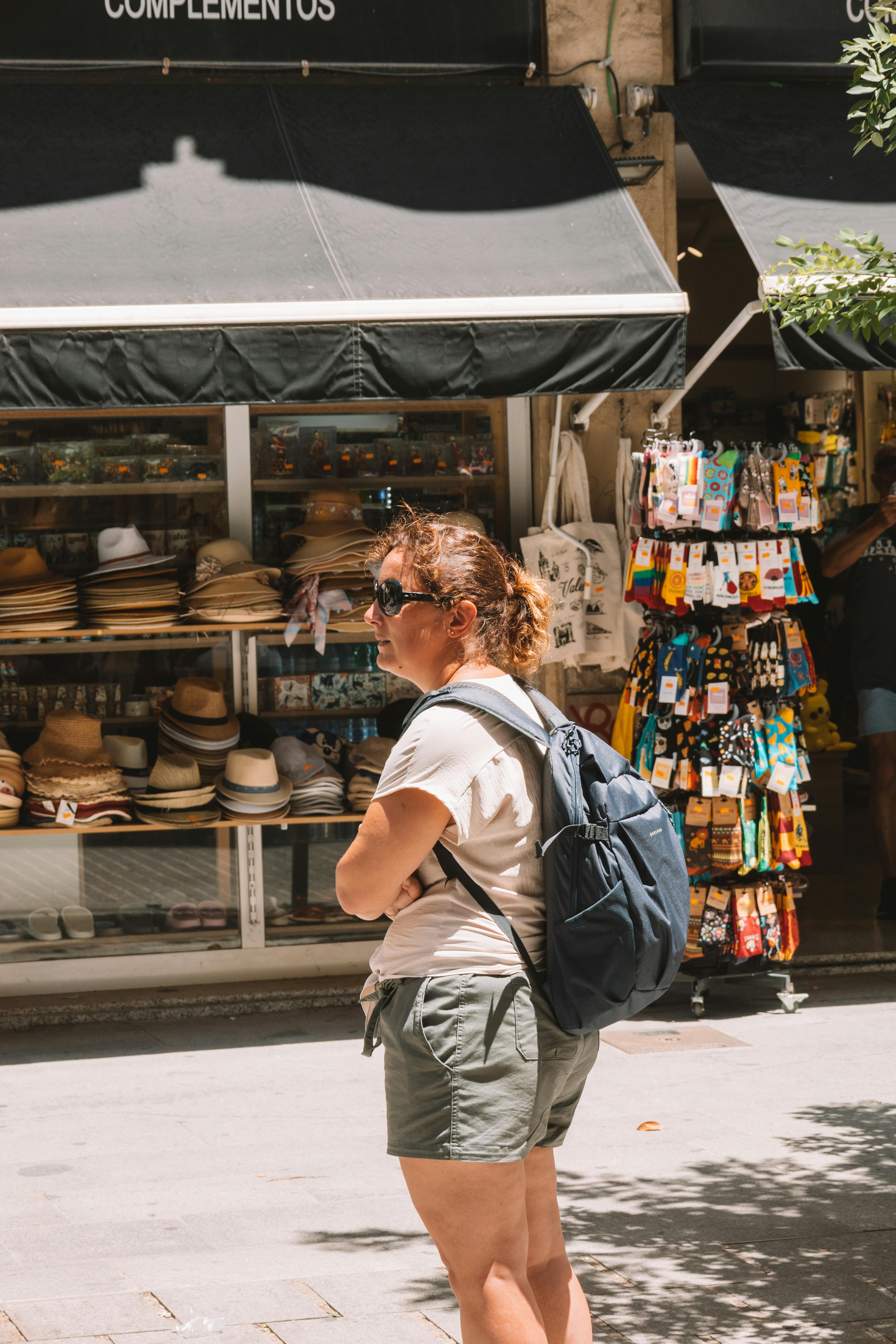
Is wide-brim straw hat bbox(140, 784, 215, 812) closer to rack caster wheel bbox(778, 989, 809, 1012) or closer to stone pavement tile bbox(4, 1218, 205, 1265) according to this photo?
stone pavement tile bbox(4, 1218, 205, 1265)

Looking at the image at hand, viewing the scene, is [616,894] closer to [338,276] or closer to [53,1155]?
[53,1155]

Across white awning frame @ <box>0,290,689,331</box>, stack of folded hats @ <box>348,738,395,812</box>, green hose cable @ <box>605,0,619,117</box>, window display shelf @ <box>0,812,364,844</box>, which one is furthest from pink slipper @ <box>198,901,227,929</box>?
green hose cable @ <box>605,0,619,117</box>

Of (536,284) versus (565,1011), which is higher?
(536,284)

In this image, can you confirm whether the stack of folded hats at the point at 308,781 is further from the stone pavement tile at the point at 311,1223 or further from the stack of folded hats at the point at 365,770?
the stone pavement tile at the point at 311,1223

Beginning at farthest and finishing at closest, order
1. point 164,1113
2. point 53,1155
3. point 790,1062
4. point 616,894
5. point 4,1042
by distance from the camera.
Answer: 1. point 4,1042
2. point 790,1062
3. point 164,1113
4. point 53,1155
5. point 616,894

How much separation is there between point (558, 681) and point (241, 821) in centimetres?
167

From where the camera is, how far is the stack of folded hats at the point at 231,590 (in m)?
6.65

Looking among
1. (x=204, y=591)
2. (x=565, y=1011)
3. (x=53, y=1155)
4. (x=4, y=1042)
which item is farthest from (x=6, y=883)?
(x=565, y=1011)

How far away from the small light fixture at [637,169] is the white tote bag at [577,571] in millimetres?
1238

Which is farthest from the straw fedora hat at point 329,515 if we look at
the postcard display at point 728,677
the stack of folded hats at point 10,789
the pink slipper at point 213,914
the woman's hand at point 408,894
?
the woman's hand at point 408,894

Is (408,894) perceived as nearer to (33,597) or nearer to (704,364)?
(33,597)

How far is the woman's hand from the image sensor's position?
269 cm

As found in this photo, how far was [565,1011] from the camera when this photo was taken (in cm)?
265

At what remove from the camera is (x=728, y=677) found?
20.4 ft
